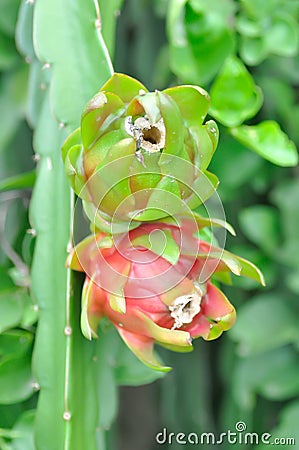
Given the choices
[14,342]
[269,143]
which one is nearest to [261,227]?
[269,143]

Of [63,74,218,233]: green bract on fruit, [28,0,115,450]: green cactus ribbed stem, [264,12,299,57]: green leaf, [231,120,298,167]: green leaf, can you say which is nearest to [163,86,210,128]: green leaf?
[63,74,218,233]: green bract on fruit

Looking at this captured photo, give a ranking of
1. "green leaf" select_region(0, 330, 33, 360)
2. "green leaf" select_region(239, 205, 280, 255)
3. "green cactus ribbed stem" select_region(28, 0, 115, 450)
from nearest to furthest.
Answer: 1. "green cactus ribbed stem" select_region(28, 0, 115, 450)
2. "green leaf" select_region(0, 330, 33, 360)
3. "green leaf" select_region(239, 205, 280, 255)

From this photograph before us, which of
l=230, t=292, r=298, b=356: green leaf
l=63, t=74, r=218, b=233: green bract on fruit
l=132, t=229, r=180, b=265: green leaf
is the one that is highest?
l=63, t=74, r=218, b=233: green bract on fruit

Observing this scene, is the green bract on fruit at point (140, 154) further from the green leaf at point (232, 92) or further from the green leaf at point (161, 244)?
the green leaf at point (232, 92)

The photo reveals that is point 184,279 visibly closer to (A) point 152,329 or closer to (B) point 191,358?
(A) point 152,329

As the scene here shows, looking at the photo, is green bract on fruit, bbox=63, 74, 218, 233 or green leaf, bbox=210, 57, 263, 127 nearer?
green bract on fruit, bbox=63, 74, 218, 233

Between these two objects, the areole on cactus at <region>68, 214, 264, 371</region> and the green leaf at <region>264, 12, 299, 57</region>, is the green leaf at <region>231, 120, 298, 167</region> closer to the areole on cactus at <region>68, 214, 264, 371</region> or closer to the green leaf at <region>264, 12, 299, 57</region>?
the green leaf at <region>264, 12, 299, 57</region>
